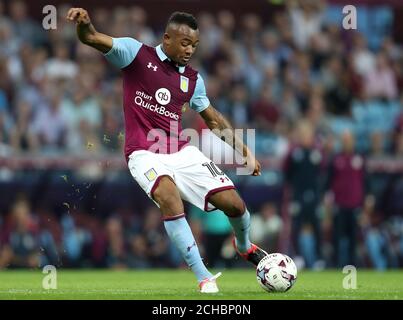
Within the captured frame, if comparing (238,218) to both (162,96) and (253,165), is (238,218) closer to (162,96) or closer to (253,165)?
(253,165)

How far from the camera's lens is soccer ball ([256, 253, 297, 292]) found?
11.0 m

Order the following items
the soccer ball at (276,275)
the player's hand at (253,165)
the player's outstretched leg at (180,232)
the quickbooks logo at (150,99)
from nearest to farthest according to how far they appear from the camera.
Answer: the player's outstretched leg at (180,232)
the soccer ball at (276,275)
the quickbooks logo at (150,99)
the player's hand at (253,165)

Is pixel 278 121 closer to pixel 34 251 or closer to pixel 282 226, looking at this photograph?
pixel 282 226

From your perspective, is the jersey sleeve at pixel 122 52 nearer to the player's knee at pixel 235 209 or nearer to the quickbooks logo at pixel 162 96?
the quickbooks logo at pixel 162 96

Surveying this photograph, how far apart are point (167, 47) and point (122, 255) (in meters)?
8.67

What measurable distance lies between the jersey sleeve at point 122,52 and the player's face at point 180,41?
33 cm

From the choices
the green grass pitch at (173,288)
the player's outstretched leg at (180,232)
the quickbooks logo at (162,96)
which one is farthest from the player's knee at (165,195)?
the quickbooks logo at (162,96)

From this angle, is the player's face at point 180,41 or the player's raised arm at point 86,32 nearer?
the player's raised arm at point 86,32

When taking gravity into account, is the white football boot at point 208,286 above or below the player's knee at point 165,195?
below

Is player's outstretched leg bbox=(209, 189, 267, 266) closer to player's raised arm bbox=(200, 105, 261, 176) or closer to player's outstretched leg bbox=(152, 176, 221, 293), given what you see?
player's outstretched leg bbox=(152, 176, 221, 293)

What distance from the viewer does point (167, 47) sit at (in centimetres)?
1137

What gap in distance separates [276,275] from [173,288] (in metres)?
1.60

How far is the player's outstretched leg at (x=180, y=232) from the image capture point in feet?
35.0

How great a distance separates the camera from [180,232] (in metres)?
10.7
